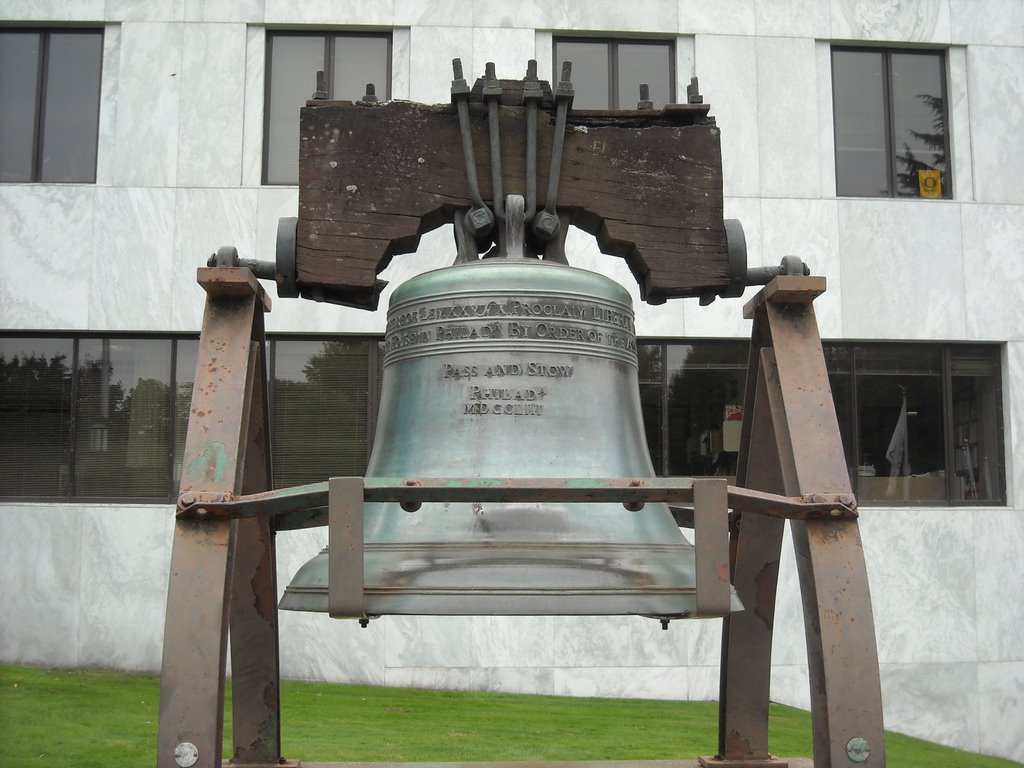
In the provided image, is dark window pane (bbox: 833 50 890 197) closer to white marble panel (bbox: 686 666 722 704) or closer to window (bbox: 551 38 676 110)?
window (bbox: 551 38 676 110)

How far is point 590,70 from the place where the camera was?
1183 cm

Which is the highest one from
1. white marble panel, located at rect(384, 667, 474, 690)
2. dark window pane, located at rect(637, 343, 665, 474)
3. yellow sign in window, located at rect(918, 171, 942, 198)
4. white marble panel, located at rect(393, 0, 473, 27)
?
white marble panel, located at rect(393, 0, 473, 27)

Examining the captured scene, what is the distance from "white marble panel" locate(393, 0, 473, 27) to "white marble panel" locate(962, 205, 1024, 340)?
566 cm

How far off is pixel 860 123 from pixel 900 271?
1.79 meters

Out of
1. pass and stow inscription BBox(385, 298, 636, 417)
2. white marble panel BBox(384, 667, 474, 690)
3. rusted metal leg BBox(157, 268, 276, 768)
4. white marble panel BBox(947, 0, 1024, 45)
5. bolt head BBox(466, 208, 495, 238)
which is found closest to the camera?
rusted metal leg BBox(157, 268, 276, 768)

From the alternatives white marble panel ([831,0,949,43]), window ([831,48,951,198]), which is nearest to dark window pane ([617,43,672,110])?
Result: window ([831,48,951,198])

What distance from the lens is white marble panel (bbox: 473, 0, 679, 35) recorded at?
11398mm

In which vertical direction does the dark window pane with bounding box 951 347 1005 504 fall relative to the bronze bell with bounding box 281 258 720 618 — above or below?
above

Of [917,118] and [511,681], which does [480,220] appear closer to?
[511,681]

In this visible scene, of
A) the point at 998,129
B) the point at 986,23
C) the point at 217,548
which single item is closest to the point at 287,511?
the point at 217,548

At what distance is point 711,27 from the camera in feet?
38.0

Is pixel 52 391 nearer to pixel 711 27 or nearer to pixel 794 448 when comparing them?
pixel 711 27

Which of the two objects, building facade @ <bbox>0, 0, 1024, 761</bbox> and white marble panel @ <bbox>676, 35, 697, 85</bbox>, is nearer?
building facade @ <bbox>0, 0, 1024, 761</bbox>

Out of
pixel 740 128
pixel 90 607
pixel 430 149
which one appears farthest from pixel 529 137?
pixel 90 607
